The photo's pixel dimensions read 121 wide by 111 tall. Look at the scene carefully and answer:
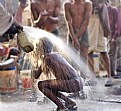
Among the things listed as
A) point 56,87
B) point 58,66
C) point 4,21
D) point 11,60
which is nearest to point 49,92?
point 56,87

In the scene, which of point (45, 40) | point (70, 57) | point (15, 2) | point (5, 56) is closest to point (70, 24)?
point (15, 2)

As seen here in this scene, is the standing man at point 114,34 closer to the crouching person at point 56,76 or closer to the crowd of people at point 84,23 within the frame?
the crowd of people at point 84,23

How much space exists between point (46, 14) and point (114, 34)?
196 centimetres

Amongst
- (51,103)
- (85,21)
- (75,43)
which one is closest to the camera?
(51,103)

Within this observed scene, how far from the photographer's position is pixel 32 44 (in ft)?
15.2

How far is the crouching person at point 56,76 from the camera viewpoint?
4.73 metres

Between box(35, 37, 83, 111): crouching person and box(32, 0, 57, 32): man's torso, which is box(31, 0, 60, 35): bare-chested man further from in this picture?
box(35, 37, 83, 111): crouching person

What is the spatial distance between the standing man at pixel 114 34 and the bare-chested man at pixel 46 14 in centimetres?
150

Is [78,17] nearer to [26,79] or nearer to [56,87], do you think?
[26,79]

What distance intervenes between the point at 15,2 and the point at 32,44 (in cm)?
238

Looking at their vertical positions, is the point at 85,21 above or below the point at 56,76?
above

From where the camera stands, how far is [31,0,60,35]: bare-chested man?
24.3 ft

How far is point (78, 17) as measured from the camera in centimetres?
755

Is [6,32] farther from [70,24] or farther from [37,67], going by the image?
[70,24]
